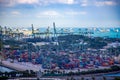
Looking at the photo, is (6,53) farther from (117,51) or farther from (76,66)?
(117,51)

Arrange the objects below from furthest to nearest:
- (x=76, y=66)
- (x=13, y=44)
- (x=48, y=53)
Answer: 1. (x=13, y=44)
2. (x=48, y=53)
3. (x=76, y=66)

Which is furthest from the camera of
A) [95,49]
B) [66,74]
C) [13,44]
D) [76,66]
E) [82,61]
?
[13,44]

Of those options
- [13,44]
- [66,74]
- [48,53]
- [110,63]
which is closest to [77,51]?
[48,53]

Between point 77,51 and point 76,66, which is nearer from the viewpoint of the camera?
point 76,66

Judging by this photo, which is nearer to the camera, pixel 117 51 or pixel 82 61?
pixel 82 61

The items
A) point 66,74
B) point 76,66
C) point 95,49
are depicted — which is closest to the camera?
point 66,74

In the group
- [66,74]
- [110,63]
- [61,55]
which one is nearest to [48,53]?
[61,55]

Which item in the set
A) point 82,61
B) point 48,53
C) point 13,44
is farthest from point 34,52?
point 82,61

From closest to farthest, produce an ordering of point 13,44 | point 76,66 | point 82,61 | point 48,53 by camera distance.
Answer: point 76,66
point 82,61
point 48,53
point 13,44

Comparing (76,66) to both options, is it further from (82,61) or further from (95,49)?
(95,49)
